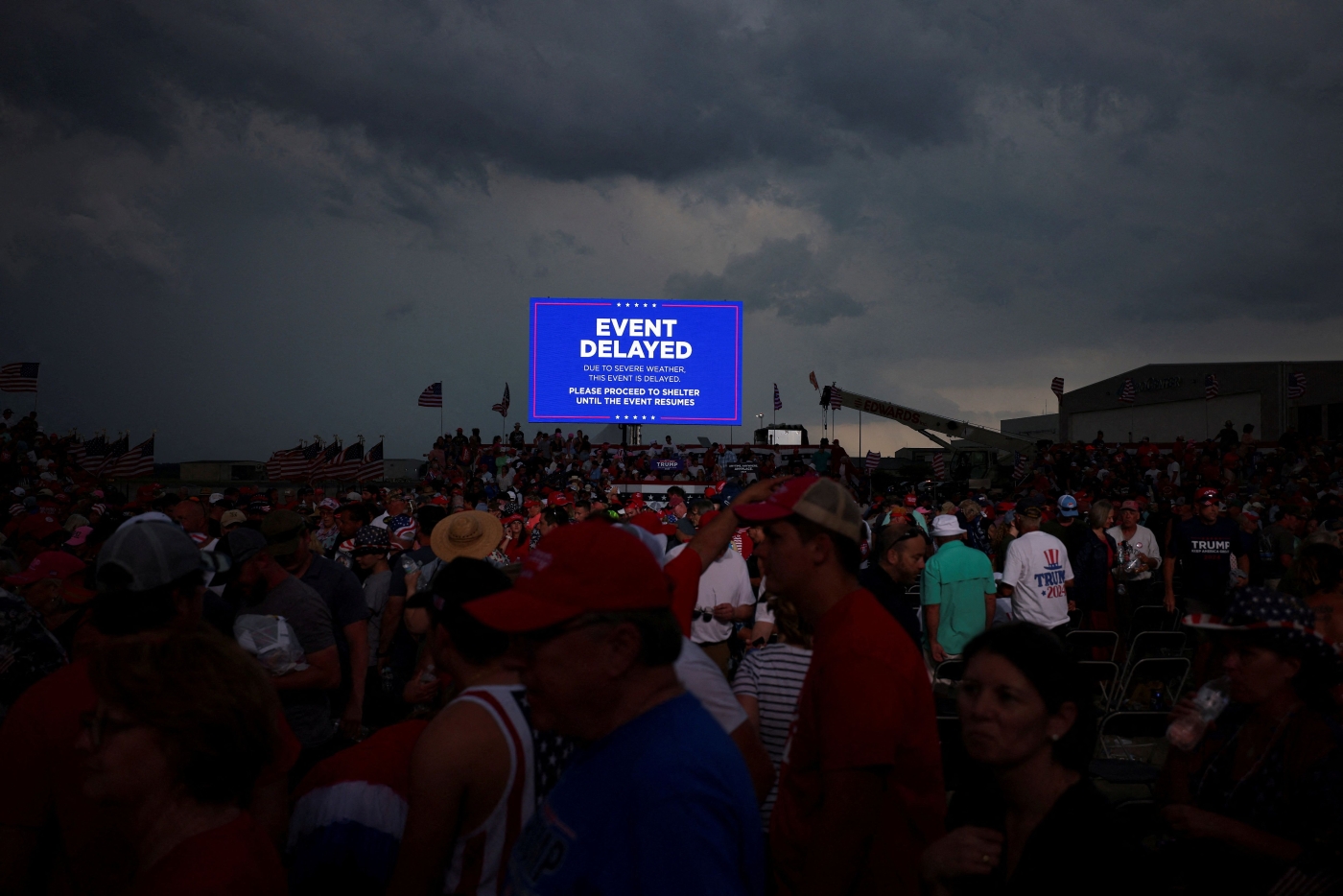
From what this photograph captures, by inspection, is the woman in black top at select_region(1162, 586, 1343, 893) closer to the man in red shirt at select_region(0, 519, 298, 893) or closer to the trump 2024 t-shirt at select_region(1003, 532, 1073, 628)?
the man in red shirt at select_region(0, 519, 298, 893)

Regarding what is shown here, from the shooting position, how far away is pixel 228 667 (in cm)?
183

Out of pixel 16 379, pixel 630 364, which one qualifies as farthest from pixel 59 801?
pixel 16 379

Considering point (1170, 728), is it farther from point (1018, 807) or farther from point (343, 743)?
point (343, 743)

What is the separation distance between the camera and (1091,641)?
802 centimetres

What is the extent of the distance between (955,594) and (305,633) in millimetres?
4717

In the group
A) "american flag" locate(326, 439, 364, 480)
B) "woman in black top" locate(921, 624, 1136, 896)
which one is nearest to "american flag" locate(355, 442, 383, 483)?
"american flag" locate(326, 439, 364, 480)

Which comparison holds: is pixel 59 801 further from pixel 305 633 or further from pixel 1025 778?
pixel 1025 778

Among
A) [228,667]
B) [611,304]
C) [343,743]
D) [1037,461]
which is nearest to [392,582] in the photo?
[343,743]

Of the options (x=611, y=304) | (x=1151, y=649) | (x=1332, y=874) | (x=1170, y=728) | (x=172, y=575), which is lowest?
(x=1151, y=649)

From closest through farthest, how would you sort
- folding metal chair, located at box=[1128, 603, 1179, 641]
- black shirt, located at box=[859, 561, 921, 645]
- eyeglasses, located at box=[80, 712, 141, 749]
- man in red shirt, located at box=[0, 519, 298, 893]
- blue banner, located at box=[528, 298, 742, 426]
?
eyeglasses, located at box=[80, 712, 141, 749] < man in red shirt, located at box=[0, 519, 298, 893] < black shirt, located at box=[859, 561, 921, 645] < folding metal chair, located at box=[1128, 603, 1179, 641] < blue banner, located at box=[528, 298, 742, 426]

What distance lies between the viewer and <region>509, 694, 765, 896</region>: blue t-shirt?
125 centimetres

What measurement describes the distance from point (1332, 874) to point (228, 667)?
2.68 metres

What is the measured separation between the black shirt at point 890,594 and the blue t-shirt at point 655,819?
142 inches

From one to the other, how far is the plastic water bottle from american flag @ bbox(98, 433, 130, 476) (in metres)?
25.8
